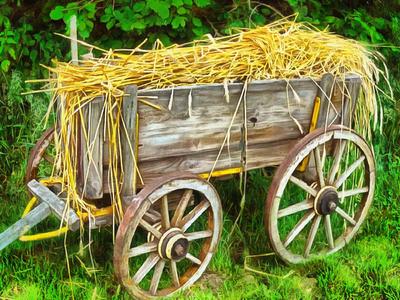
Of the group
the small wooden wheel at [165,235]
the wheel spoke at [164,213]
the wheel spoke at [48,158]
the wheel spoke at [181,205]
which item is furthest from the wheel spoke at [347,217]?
the wheel spoke at [48,158]

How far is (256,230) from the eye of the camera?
4391 mm

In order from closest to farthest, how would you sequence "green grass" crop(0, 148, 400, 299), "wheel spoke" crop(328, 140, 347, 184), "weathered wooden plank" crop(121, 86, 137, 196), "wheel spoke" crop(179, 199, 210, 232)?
"weathered wooden plank" crop(121, 86, 137, 196), "wheel spoke" crop(179, 199, 210, 232), "green grass" crop(0, 148, 400, 299), "wheel spoke" crop(328, 140, 347, 184)

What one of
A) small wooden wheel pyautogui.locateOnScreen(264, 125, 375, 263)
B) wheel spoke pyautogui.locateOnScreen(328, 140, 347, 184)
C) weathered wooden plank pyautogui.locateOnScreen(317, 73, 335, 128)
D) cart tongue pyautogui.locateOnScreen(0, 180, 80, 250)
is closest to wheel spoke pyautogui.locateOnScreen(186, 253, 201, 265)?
small wooden wheel pyautogui.locateOnScreen(264, 125, 375, 263)

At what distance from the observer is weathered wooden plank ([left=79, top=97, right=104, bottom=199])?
3.19 metres

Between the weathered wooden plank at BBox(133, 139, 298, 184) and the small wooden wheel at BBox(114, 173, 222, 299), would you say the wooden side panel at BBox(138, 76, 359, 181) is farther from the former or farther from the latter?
the small wooden wheel at BBox(114, 173, 222, 299)

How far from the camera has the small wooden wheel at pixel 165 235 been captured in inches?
129

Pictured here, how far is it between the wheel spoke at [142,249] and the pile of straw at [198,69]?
0.70ft

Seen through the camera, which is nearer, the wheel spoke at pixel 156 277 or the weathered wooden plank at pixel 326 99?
the wheel spoke at pixel 156 277

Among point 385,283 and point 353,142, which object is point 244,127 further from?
point 385,283

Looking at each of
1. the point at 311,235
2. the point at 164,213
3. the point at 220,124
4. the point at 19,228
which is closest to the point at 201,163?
the point at 220,124

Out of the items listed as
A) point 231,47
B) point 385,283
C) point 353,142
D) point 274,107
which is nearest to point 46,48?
point 231,47

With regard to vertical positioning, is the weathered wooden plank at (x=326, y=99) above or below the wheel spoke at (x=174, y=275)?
above

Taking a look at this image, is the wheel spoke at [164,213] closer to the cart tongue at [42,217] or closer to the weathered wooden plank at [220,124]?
the weathered wooden plank at [220,124]

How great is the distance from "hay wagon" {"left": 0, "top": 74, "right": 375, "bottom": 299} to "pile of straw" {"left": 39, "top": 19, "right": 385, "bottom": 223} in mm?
66
